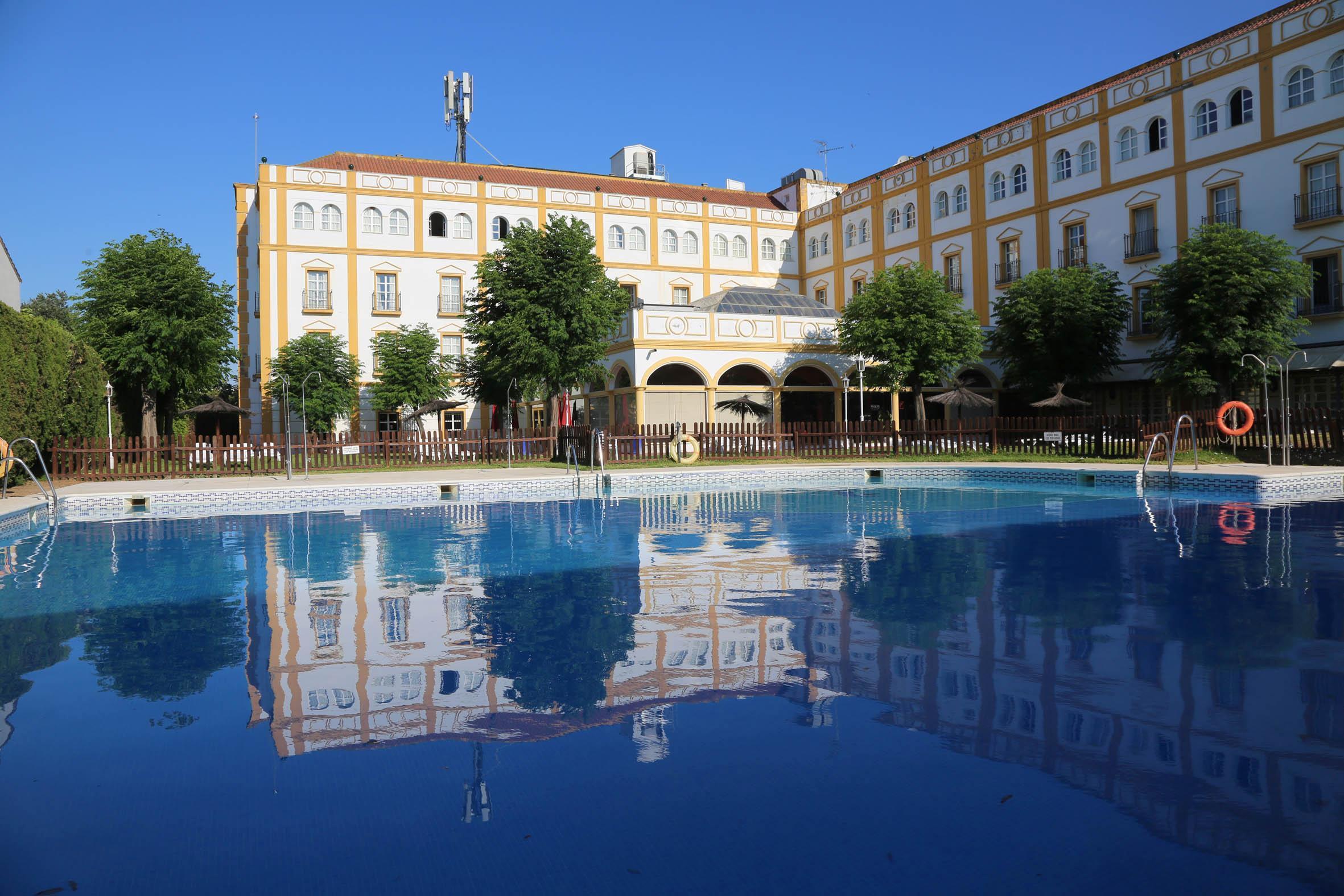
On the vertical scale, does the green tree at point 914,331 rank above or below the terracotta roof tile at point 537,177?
below

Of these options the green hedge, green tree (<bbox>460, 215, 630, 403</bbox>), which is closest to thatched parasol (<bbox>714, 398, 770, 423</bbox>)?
green tree (<bbox>460, 215, 630, 403</bbox>)

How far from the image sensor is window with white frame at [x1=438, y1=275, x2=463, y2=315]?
37.8 metres

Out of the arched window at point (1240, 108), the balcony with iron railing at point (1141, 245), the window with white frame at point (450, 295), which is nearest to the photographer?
the arched window at point (1240, 108)

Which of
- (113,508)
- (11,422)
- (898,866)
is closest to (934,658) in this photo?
(898,866)

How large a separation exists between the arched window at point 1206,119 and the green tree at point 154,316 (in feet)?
99.2

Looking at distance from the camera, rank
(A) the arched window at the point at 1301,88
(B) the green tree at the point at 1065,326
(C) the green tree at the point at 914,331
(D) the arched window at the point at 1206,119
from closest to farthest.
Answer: (A) the arched window at the point at 1301,88 → (D) the arched window at the point at 1206,119 → (C) the green tree at the point at 914,331 → (B) the green tree at the point at 1065,326

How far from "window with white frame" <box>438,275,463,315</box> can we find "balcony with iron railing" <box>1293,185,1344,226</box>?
97.5 feet

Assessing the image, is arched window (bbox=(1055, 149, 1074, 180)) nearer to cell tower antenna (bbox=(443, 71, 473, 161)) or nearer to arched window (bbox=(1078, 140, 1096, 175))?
arched window (bbox=(1078, 140, 1096, 175))

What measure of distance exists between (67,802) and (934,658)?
431 cm

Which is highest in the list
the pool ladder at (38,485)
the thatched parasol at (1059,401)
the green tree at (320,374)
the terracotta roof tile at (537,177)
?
the terracotta roof tile at (537,177)

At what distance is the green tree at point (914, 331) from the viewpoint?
2719 cm

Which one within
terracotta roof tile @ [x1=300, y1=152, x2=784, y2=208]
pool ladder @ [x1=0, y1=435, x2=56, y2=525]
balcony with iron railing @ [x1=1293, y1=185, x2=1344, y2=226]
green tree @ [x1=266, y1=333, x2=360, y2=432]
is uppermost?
terracotta roof tile @ [x1=300, y1=152, x2=784, y2=208]

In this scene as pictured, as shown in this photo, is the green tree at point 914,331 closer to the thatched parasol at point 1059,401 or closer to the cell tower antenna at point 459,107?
the thatched parasol at point 1059,401

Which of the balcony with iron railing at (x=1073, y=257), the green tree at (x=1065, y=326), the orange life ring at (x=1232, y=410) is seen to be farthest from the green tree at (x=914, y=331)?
the orange life ring at (x=1232, y=410)
